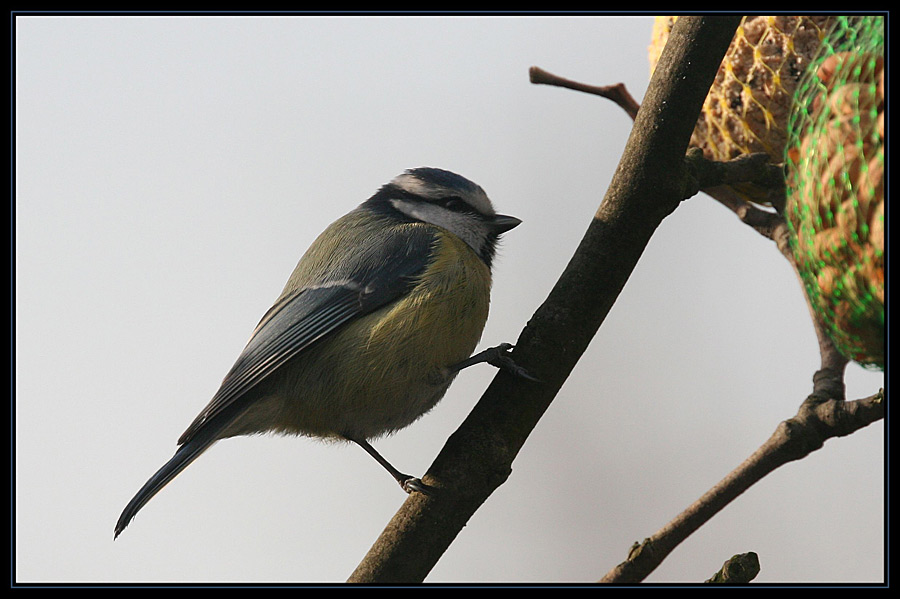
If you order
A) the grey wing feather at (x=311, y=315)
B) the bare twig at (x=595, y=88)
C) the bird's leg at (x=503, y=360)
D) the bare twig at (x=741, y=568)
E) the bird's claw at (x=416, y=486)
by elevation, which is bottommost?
the bare twig at (x=741, y=568)

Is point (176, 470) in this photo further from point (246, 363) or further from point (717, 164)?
point (717, 164)

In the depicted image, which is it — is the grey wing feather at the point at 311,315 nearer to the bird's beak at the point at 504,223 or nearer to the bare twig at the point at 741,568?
the bird's beak at the point at 504,223

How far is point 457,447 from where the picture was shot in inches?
56.4

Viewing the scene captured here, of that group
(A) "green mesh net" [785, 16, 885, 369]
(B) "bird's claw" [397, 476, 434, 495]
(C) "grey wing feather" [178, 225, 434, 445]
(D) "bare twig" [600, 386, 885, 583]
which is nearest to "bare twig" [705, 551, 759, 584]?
(D) "bare twig" [600, 386, 885, 583]

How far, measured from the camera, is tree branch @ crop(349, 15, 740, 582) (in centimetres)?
137

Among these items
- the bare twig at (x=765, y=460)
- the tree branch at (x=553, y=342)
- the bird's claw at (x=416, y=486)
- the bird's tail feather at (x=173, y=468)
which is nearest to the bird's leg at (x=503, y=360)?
the tree branch at (x=553, y=342)

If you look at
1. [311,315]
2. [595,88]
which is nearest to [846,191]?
[595,88]

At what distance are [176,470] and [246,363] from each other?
26 cm

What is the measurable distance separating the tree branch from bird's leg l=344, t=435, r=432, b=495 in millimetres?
13

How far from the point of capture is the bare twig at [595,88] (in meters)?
1.68

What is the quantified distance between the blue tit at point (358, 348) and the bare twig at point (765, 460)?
47 cm

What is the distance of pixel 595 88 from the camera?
1.72 metres
